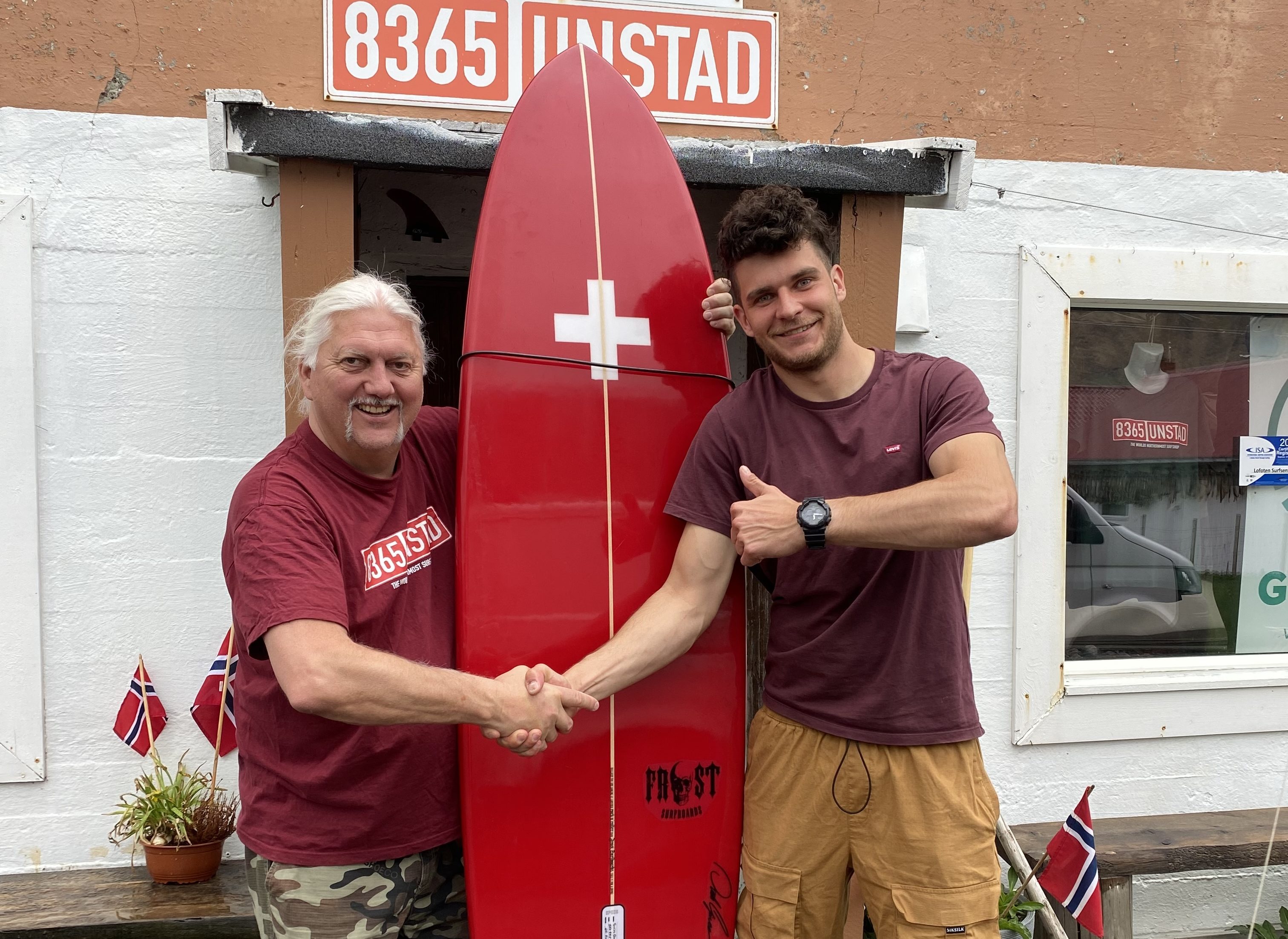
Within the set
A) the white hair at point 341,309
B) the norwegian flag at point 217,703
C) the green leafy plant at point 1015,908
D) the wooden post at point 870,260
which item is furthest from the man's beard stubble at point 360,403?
the green leafy plant at point 1015,908

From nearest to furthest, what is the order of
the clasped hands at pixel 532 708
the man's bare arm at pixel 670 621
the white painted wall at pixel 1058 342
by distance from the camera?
1. the clasped hands at pixel 532 708
2. the man's bare arm at pixel 670 621
3. the white painted wall at pixel 1058 342

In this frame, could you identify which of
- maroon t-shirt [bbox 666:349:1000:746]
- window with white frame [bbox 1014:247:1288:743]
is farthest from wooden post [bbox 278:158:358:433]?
window with white frame [bbox 1014:247:1288:743]

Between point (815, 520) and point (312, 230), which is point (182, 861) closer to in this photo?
point (312, 230)

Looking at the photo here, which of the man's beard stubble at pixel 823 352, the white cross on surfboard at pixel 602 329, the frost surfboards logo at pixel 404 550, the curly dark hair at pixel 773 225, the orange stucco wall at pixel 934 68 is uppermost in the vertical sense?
the orange stucco wall at pixel 934 68

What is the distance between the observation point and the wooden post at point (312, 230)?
2529mm

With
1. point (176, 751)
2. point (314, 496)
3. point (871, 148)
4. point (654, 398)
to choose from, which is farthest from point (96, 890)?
point (871, 148)

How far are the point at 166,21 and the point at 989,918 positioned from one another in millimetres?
3160

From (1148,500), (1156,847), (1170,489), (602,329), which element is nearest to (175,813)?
(602,329)

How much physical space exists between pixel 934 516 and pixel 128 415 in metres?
2.38

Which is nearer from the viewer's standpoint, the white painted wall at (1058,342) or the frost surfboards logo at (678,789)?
the frost surfboards logo at (678,789)

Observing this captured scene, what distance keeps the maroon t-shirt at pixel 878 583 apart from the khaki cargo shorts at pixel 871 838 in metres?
0.06

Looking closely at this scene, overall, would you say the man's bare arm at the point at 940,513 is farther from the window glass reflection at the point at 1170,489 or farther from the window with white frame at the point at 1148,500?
the window glass reflection at the point at 1170,489

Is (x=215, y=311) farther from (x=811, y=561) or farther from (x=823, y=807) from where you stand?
(x=823, y=807)

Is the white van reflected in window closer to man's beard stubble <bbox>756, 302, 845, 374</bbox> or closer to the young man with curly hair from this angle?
the young man with curly hair
